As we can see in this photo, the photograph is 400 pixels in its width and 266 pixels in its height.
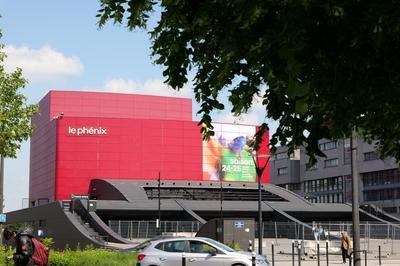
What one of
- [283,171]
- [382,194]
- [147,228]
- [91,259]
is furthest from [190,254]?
[283,171]

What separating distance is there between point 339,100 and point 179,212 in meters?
65.1

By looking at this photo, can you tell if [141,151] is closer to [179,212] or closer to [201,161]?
[201,161]

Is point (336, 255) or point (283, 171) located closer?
point (336, 255)

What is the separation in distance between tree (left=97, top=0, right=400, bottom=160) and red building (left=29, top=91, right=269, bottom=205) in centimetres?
8092

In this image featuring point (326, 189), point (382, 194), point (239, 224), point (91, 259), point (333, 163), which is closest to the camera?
point (91, 259)

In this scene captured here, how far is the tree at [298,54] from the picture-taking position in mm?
4312

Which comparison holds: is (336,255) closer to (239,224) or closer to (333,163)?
(239,224)

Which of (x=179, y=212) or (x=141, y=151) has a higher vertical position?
(x=141, y=151)

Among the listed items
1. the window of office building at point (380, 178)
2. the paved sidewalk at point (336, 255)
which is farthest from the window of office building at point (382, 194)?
the paved sidewalk at point (336, 255)

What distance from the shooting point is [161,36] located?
6.02 m

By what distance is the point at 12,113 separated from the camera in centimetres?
2400

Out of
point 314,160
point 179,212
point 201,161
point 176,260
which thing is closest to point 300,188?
point 201,161

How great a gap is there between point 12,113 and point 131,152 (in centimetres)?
6747

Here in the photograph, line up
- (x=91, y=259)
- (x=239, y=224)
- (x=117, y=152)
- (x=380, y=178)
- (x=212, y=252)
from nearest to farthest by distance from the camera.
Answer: (x=212, y=252) < (x=91, y=259) < (x=239, y=224) < (x=117, y=152) < (x=380, y=178)
